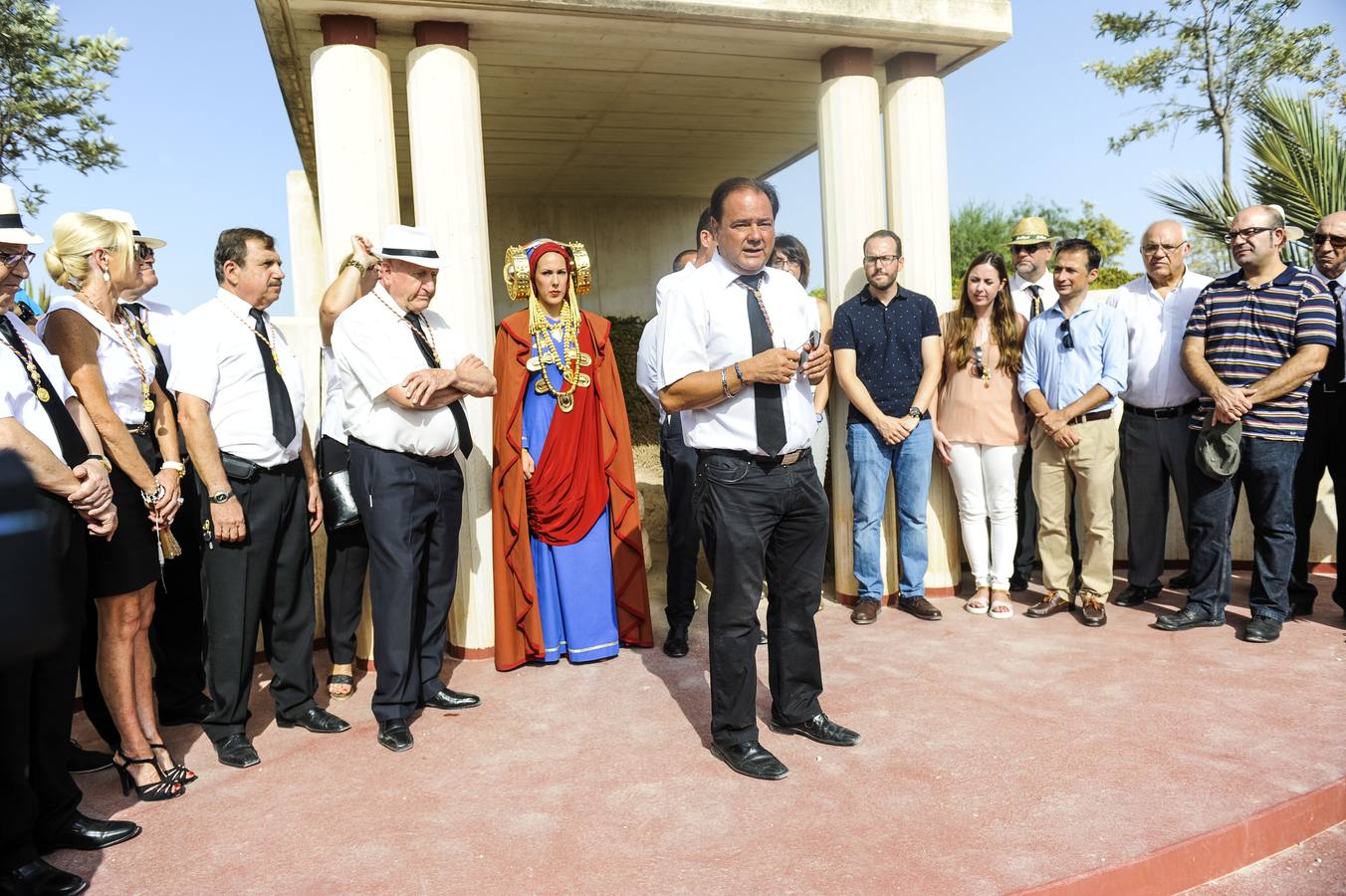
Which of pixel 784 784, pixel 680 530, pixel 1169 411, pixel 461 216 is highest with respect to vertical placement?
pixel 461 216

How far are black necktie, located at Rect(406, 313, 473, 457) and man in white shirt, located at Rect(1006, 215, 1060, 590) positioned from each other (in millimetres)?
3596

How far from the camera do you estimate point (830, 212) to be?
601cm

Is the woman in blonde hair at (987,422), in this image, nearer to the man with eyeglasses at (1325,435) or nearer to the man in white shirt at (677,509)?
the man with eyeglasses at (1325,435)

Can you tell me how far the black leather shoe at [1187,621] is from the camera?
523 cm

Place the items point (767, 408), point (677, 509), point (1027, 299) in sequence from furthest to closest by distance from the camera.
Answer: point (1027, 299) < point (677, 509) < point (767, 408)

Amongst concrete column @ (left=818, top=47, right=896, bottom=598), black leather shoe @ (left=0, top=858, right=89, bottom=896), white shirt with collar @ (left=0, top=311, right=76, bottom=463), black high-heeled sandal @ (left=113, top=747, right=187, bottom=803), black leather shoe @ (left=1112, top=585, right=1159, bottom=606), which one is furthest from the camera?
concrete column @ (left=818, top=47, right=896, bottom=598)

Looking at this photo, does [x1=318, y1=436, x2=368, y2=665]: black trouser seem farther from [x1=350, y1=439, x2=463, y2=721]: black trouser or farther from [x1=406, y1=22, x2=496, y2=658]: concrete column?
[x1=406, y1=22, x2=496, y2=658]: concrete column

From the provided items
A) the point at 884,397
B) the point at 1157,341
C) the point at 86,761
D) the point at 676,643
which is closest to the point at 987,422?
the point at 884,397

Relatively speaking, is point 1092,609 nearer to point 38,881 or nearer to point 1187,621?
point 1187,621

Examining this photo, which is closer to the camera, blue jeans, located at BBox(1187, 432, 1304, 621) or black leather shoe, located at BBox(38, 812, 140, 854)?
black leather shoe, located at BBox(38, 812, 140, 854)

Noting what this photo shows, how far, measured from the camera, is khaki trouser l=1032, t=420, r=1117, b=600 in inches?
217

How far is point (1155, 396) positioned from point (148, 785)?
17.6 feet

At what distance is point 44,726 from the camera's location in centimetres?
311

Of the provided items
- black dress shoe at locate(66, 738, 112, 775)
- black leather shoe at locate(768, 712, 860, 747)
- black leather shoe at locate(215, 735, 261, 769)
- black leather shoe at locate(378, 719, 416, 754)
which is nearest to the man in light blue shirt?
black leather shoe at locate(768, 712, 860, 747)
